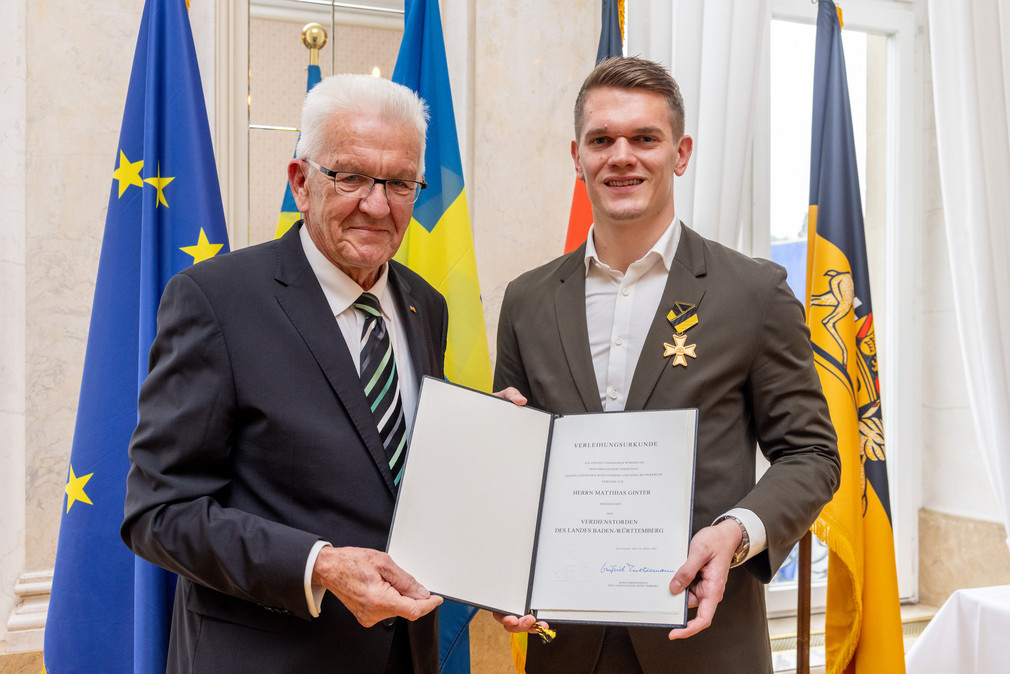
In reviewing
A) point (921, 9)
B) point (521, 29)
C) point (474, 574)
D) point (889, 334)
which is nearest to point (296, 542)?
point (474, 574)

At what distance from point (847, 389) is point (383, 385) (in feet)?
6.56

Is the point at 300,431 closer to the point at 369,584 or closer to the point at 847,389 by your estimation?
the point at 369,584

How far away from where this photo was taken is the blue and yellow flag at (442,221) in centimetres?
266

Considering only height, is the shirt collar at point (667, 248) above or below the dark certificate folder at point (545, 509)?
above

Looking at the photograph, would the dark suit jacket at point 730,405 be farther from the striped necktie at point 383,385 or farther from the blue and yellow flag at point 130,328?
the blue and yellow flag at point 130,328

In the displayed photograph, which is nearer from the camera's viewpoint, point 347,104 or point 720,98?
Result: point 347,104

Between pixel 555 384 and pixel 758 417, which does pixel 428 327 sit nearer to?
pixel 555 384

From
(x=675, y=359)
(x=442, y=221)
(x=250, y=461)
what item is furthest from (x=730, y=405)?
(x=442, y=221)

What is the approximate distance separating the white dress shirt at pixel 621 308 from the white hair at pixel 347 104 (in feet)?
2.02

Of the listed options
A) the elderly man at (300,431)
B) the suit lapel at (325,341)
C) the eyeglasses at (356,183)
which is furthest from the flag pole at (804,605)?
the eyeglasses at (356,183)

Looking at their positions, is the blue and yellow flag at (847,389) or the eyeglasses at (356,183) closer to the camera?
the eyeglasses at (356,183)

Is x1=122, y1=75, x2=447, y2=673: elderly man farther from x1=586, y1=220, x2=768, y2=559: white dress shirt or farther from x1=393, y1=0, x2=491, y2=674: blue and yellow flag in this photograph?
x1=393, y1=0, x2=491, y2=674: blue and yellow flag

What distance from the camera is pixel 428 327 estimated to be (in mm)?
1867
